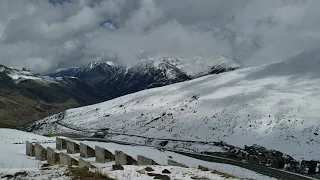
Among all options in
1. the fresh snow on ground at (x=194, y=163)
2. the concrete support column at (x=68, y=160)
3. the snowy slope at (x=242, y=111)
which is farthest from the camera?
the snowy slope at (x=242, y=111)

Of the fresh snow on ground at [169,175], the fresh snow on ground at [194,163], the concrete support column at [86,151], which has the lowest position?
the fresh snow on ground at [194,163]

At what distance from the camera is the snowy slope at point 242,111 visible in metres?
86.5

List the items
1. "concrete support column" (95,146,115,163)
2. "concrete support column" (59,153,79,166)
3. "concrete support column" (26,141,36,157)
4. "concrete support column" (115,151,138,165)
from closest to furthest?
"concrete support column" (59,153,79,166) < "concrete support column" (115,151,138,165) < "concrete support column" (95,146,115,163) < "concrete support column" (26,141,36,157)

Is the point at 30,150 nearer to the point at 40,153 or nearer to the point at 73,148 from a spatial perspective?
the point at 40,153

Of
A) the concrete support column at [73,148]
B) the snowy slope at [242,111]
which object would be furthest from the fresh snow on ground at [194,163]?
the snowy slope at [242,111]

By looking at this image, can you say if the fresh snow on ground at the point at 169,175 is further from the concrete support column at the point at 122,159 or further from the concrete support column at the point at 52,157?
the concrete support column at the point at 52,157

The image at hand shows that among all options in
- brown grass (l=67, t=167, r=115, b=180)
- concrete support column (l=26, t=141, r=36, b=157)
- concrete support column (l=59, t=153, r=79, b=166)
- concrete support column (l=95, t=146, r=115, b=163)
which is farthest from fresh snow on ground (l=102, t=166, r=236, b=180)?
concrete support column (l=26, t=141, r=36, b=157)

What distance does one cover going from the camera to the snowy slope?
284ft

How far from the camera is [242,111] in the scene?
109 metres

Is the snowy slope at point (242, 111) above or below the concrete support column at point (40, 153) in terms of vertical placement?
above

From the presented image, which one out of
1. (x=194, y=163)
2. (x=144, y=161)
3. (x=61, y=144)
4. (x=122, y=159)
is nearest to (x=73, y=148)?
(x=61, y=144)

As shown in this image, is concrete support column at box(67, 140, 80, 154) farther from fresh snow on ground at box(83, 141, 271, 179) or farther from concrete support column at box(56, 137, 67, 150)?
fresh snow on ground at box(83, 141, 271, 179)

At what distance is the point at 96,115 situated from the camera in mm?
171500

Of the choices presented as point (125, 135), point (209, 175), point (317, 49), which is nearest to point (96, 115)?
point (125, 135)
